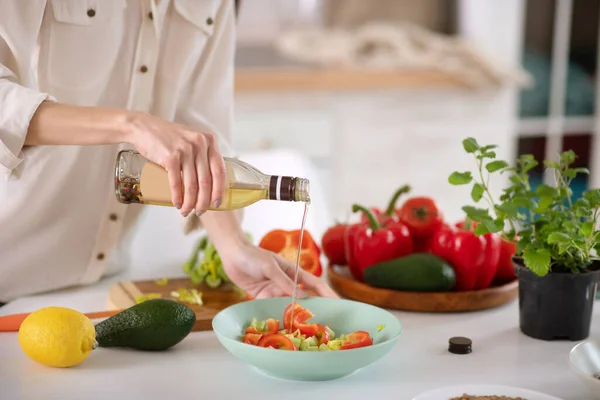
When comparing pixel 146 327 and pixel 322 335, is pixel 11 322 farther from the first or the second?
pixel 322 335

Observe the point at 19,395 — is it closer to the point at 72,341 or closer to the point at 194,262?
the point at 72,341

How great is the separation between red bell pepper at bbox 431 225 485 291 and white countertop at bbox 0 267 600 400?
143 mm

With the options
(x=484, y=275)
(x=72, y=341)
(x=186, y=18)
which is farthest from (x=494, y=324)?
(x=186, y=18)

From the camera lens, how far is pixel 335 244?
1.61m

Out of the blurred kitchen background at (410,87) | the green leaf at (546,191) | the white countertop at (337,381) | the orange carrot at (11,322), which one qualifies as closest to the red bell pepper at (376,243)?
the white countertop at (337,381)

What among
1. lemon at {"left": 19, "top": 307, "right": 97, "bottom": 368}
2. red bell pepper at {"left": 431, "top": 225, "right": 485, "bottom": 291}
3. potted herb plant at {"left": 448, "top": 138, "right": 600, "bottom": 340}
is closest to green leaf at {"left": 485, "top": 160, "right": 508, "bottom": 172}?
potted herb plant at {"left": 448, "top": 138, "right": 600, "bottom": 340}

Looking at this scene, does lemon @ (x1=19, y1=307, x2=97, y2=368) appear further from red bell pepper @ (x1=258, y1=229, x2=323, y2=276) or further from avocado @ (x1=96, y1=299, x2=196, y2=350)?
red bell pepper @ (x1=258, y1=229, x2=323, y2=276)

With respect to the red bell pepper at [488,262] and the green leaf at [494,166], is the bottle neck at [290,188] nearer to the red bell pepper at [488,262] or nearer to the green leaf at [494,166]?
the green leaf at [494,166]

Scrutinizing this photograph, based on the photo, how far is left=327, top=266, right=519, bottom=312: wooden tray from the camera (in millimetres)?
1407

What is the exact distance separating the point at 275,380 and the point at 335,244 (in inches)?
21.2

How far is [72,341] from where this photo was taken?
1.10m

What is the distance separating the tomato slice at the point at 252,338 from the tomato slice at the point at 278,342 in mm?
20

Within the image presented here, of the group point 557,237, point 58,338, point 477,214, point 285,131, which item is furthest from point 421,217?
point 285,131

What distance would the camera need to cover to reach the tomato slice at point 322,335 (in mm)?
1187
